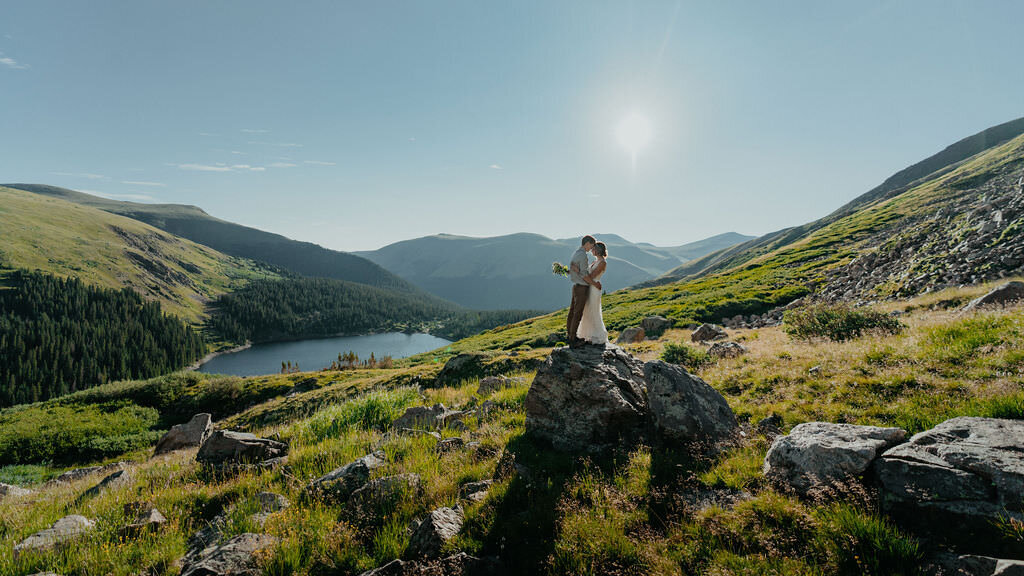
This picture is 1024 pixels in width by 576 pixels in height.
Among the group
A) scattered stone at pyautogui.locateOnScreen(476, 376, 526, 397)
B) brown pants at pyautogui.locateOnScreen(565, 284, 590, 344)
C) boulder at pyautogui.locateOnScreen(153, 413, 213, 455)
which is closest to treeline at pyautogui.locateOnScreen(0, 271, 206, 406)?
boulder at pyautogui.locateOnScreen(153, 413, 213, 455)

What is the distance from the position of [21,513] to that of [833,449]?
1800 centimetres

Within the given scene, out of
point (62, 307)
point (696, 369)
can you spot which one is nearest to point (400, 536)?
point (696, 369)

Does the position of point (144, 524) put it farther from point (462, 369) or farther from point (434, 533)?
point (462, 369)

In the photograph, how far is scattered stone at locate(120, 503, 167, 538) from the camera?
667 centimetres

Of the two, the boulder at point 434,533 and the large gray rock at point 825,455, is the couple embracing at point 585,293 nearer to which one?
the large gray rock at point 825,455

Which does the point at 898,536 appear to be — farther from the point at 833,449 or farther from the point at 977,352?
the point at 977,352

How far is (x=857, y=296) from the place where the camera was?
2962 cm

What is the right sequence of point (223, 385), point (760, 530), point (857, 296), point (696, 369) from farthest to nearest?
point (223, 385) < point (857, 296) < point (696, 369) < point (760, 530)

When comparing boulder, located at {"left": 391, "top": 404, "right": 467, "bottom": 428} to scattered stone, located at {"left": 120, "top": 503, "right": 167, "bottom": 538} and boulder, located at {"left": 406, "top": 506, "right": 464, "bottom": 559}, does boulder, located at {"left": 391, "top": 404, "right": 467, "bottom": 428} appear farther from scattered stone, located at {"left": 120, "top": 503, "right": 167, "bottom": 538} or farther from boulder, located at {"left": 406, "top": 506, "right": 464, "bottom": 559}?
scattered stone, located at {"left": 120, "top": 503, "right": 167, "bottom": 538}

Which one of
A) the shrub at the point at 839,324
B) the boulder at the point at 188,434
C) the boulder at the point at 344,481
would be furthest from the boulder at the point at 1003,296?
the boulder at the point at 188,434

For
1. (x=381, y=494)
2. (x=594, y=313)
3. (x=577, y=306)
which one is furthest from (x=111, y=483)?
(x=594, y=313)

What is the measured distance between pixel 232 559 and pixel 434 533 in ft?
9.88

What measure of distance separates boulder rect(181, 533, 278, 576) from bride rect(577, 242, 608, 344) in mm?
8888

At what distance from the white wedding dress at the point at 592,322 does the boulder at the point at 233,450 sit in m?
9.65
